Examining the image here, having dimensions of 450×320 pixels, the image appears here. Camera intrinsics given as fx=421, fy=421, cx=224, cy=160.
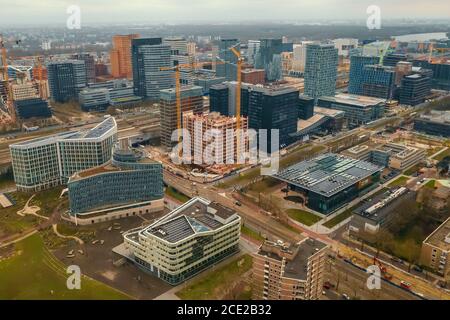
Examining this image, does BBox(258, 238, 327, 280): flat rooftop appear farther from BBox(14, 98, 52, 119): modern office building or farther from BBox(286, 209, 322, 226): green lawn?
BBox(14, 98, 52, 119): modern office building


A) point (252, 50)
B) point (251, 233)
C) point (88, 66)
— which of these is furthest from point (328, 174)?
point (252, 50)

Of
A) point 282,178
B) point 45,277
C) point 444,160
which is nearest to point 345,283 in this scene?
point 282,178

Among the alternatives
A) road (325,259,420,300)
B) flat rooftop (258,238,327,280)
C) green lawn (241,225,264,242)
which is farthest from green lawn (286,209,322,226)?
flat rooftop (258,238,327,280)

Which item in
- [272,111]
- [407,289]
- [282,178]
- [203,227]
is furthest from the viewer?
[272,111]

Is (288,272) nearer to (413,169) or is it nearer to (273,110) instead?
(413,169)

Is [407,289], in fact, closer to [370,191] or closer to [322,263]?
[322,263]

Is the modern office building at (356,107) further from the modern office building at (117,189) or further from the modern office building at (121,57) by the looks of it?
the modern office building at (121,57)

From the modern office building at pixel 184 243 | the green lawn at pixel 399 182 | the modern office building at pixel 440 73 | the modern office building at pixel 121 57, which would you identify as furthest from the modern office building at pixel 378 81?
the modern office building at pixel 184 243
